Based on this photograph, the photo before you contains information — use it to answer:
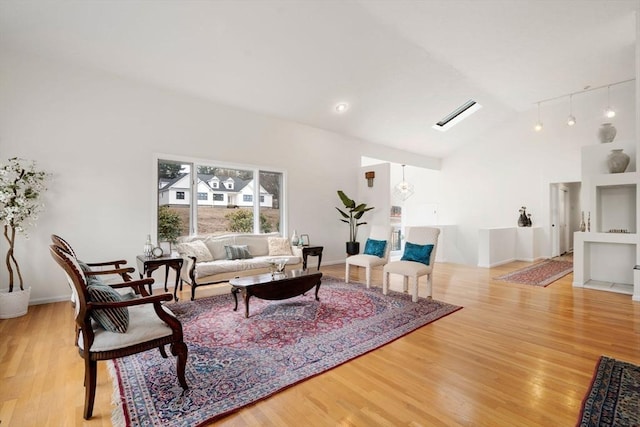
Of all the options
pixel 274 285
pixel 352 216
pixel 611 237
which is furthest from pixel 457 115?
pixel 274 285

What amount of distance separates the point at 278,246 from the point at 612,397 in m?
4.50

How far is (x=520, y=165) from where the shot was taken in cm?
847

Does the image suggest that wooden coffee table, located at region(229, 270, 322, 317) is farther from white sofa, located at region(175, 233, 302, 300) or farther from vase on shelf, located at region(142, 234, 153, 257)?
vase on shelf, located at region(142, 234, 153, 257)

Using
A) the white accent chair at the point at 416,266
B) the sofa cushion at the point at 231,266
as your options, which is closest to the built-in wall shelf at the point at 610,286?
the white accent chair at the point at 416,266

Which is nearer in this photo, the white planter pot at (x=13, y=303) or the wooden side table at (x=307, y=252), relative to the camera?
the white planter pot at (x=13, y=303)

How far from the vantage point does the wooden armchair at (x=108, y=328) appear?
5.84 feet

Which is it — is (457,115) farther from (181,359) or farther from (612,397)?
(181,359)

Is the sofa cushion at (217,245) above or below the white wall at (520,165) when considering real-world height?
below

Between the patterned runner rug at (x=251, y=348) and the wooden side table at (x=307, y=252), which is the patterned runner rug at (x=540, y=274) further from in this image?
the wooden side table at (x=307, y=252)

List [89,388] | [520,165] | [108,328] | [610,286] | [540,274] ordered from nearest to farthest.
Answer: [89,388]
[108,328]
[610,286]
[540,274]
[520,165]

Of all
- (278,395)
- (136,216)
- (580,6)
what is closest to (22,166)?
(136,216)

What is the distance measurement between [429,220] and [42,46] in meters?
10.00

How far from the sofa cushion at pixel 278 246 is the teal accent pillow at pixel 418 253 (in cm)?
216

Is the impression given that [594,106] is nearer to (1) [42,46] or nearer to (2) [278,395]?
(2) [278,395]
